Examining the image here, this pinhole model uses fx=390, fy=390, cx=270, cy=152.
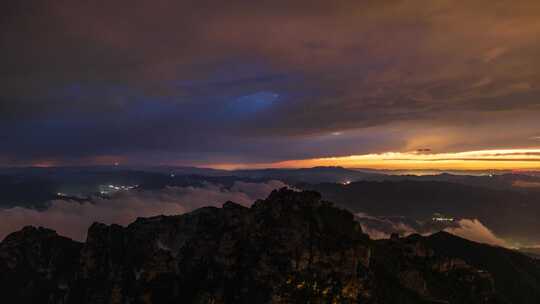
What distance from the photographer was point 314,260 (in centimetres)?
12531

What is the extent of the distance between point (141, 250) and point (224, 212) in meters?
50.4

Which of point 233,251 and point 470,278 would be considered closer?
point 233,251

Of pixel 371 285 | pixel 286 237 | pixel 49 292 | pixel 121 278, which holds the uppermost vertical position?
pixel 286 237

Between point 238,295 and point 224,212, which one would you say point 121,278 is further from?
point 238,295

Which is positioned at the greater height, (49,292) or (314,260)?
(314,260)

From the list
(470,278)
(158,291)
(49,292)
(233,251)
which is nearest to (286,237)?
(233,251)

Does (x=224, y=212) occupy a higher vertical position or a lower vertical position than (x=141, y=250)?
higher

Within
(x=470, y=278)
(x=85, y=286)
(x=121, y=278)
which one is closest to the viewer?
(x=470, y=278)

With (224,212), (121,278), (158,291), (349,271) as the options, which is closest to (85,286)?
(121,278)

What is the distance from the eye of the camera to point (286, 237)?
132000 millimetres

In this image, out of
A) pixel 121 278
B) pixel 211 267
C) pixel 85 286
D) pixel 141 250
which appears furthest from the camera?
pixel 141 250

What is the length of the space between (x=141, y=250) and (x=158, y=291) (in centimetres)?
5626

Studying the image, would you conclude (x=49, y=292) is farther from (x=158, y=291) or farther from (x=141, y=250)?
(x=158, y=291)

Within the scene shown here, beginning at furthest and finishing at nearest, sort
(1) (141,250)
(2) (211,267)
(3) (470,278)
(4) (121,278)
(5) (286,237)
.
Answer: (1) (141,250) → (4) (121,278) → (3) (470,278) → (2) (211,267) → (5) (286,237)
